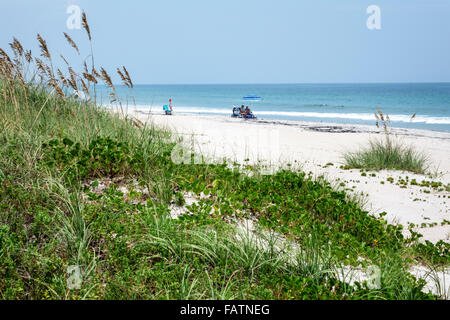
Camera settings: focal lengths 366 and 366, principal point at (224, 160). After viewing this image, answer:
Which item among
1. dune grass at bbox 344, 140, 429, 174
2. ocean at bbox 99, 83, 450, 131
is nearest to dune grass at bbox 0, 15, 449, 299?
ocean at bbox 99, 83, 450, 131

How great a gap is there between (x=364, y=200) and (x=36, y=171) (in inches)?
227

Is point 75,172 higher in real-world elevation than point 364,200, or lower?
higher

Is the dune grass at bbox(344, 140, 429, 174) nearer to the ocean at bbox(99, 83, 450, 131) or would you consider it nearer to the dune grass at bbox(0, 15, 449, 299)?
the ocean at bbox(99, 83, 450, 131)

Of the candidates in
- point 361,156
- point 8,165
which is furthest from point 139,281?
point 361,156

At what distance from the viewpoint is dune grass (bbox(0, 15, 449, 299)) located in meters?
3.06

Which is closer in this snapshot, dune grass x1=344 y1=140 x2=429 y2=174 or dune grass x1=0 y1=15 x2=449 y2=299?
dune grass x1=0 y1=15 x2=449 y2=299

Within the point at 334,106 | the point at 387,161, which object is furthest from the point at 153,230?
the point at 334,106

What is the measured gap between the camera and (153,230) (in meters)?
3.74

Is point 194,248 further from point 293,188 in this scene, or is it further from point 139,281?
point 293,188

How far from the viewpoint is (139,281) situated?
9.84 ft

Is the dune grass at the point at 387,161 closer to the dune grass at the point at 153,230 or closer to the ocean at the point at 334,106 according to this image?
the ocean at the point at 334,106

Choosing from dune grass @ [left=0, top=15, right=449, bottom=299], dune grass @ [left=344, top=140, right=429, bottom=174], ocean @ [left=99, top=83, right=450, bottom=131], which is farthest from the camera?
ocean @ [left=99, top=83, right=450, bottom=131]

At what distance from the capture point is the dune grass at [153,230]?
3.06 m

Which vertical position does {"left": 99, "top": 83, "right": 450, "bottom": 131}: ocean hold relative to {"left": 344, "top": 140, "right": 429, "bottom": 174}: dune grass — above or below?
above
